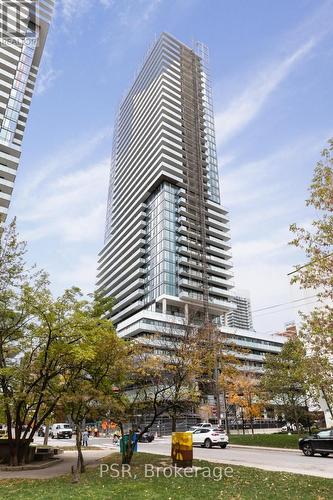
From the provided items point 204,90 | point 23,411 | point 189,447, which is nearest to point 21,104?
point 204,90

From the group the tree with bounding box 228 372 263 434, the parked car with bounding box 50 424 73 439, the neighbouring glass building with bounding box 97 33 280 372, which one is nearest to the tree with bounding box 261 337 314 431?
the tree with bounding box 228 372 263 434

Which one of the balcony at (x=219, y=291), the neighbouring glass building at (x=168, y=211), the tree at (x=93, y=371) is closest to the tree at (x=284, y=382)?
the tree at (x=93, y=371)

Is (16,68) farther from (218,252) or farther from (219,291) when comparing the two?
(219,291)

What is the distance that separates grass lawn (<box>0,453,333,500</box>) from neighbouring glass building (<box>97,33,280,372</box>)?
64.0m

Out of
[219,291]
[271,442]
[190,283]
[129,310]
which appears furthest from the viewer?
[129,310]

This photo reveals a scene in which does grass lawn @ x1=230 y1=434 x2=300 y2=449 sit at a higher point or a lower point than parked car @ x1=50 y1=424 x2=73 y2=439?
lower

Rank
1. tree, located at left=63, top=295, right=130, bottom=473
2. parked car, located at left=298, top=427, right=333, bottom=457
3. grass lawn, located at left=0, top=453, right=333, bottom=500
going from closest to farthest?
grass lawn, located at left=0, top=453, right=333, bottom=500 → tree, located at left=63, top=295, right=130, bottom=473 → parked car, located at left=298, top=427, right=333, bottom=457

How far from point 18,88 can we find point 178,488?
287 feet

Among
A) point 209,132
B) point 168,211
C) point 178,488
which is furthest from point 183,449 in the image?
point 209,132

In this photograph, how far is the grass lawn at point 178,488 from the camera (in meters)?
9.90

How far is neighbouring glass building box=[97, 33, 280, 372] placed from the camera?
8912cm

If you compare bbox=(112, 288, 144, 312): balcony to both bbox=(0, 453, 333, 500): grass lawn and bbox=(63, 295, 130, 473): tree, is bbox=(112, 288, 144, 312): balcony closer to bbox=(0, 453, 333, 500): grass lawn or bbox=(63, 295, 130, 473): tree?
bbox=(63, 295, 130, 473): tree

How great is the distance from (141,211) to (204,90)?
4549 cm

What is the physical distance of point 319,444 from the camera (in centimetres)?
2100
